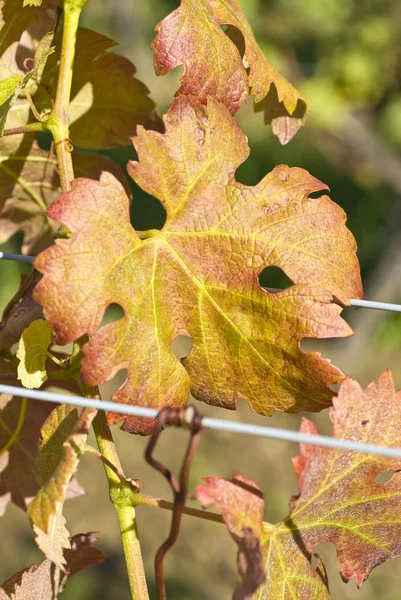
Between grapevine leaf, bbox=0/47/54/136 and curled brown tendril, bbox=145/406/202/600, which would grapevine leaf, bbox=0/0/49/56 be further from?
curled brown tendril, bbox=145/406/202/600

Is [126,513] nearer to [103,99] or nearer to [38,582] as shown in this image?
[38,582]

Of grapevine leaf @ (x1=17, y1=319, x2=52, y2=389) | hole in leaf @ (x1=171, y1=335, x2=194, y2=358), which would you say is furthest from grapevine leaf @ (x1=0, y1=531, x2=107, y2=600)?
hole in leaf @ (x1=171, y1=335, x2=194, y2=358)

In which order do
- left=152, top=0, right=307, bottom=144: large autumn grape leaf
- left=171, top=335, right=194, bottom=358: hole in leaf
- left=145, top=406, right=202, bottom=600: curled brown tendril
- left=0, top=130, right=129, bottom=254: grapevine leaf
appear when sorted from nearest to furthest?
1. left=145, top=406, right=202, bottom=600: curled brown tendril
2. left=152, top=0, right=307, bottom=144: large autumn grape leaf
3. left=0, top=130, right=129, bottom=254: grapevine leaf
4. left=171, top=335, right=194, bottom=358: hole in leaf

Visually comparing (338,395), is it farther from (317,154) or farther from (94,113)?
(317,154)

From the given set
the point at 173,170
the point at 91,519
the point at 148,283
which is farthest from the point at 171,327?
the point at 91,519

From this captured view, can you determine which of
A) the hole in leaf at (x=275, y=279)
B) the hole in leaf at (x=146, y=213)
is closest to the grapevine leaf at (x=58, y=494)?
the hole in leaf at (x=275, y=279)

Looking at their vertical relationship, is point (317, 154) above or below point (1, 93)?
below
